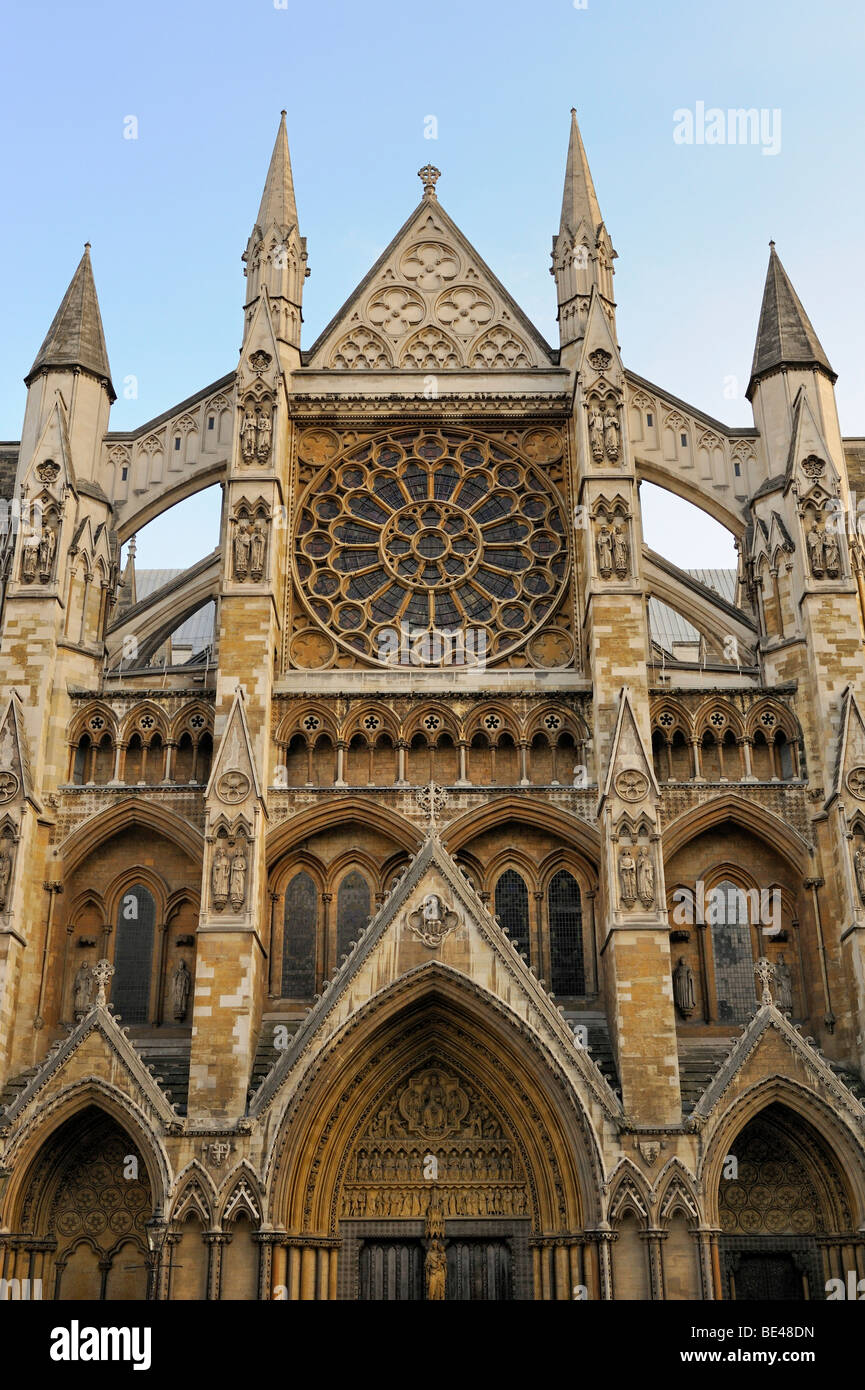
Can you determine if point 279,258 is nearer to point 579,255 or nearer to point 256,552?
point 579,255

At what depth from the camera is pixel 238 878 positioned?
2272cm

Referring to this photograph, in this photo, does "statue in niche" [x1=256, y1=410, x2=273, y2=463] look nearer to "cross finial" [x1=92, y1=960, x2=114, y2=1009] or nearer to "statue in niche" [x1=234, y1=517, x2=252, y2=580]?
"statue in niche" [x1=234, y1=517, x2=252, y2=580]

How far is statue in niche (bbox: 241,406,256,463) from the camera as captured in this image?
86.9 ft

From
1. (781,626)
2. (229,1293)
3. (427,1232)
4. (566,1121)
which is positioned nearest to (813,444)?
(781,626)

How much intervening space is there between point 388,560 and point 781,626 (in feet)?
24.3

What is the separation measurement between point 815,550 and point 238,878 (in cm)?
1172

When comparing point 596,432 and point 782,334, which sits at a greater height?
point 782,334

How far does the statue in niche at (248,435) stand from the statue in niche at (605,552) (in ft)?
21.6

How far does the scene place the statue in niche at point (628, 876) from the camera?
22.6 meters

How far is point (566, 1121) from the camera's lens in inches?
854

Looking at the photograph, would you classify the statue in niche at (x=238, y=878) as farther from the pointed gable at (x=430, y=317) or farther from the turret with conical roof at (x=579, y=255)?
the turret with conical roof at (x=579, y=255)

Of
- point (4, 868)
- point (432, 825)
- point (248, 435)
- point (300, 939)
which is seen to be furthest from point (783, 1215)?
point (248, 435)
